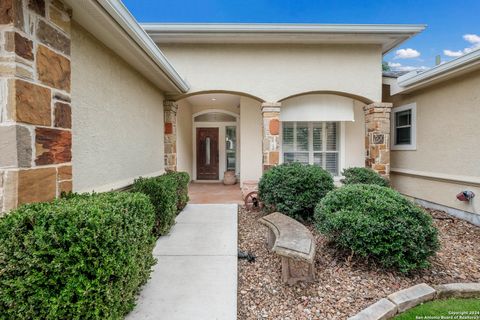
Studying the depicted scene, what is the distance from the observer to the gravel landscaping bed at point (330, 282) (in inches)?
97.0

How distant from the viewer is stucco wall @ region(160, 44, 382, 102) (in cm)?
632

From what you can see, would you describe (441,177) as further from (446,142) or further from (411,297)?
(411,297)

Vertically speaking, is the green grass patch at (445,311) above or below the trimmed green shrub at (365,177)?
below

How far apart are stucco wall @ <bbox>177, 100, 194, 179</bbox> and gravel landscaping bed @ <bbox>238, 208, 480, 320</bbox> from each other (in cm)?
549

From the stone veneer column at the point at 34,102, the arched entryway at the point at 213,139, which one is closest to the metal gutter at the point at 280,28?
A: the stone veneer column at the point at 34,102

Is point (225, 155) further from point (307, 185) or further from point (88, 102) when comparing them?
point (88, 102)

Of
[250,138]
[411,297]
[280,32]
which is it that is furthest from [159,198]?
[250,138]

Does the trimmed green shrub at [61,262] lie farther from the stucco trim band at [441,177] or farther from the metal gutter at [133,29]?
the stucco trim band at [441,177]

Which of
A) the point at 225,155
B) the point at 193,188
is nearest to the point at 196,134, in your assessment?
the point at 225,155

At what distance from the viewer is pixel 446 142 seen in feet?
18.3

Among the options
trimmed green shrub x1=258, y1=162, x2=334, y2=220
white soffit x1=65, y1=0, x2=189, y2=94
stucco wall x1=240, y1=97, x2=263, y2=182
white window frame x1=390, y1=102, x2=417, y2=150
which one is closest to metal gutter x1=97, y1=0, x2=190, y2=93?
white soffit x1=65, y1=0, x2=189, y2=94

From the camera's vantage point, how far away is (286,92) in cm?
636

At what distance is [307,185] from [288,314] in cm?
286

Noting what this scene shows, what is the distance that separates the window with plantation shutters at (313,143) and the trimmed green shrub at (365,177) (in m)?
1.82
